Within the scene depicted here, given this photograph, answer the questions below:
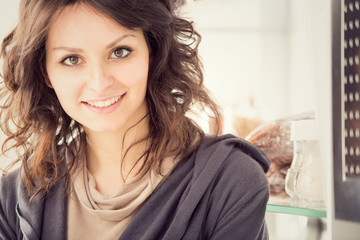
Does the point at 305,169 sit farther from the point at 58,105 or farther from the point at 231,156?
the point at 58,105

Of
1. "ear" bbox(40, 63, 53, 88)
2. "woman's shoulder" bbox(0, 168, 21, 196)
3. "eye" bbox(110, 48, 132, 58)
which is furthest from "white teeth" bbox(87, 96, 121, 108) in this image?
"woman's shoulder" bbox(0, 168, 21, 196)

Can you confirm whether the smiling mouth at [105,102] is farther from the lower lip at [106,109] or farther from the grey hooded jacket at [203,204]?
the grey hooded jacket at [203,204]

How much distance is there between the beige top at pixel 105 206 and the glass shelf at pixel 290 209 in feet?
0.95

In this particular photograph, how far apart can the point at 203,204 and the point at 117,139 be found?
0.32 m

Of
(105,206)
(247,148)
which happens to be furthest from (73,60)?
(247,148)

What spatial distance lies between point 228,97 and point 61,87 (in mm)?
628

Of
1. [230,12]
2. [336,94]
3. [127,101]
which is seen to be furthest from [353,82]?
[230,12]

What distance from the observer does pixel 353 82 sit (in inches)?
29.1

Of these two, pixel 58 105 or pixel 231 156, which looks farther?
pixel 58 105

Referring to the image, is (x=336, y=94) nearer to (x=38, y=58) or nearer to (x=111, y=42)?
(x=111, y=42)

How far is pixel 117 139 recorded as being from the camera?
119cm

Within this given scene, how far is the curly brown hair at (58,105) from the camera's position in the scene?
102cm

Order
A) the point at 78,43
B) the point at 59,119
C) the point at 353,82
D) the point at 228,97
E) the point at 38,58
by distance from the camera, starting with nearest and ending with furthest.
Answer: the point at 353,82, the point at 78,43, the point at 38,58, the point at 59,119, the point at 228,97

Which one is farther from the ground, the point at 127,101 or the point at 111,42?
the point at 111,42
